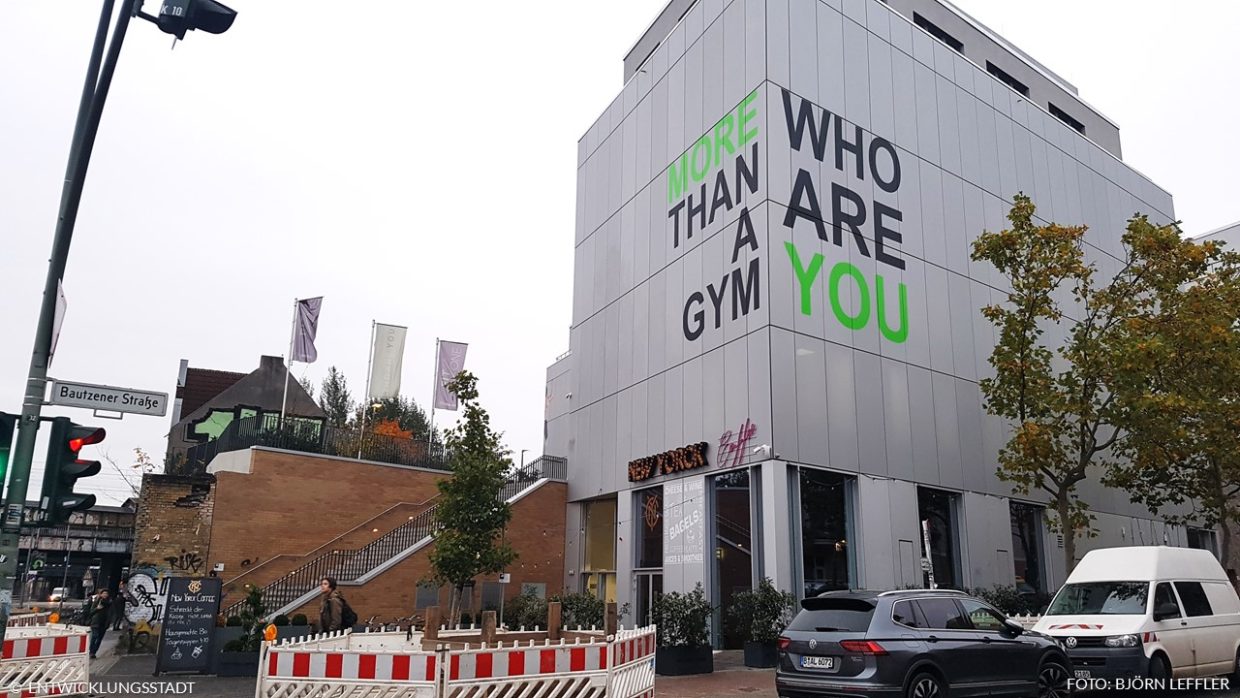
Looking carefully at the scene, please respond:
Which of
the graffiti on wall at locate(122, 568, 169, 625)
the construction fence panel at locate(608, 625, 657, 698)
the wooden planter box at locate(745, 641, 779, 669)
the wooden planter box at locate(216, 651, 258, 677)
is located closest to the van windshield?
the wooden planter box at locate(745, 641, 779, 669)

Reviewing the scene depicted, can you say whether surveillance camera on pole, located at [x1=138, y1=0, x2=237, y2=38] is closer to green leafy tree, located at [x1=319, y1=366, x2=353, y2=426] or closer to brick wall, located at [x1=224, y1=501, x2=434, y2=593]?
brick wall, located at [x1=224, y1=501, x2=434, y2=593]

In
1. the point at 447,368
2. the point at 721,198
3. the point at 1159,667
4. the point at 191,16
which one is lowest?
the point at 1159,667

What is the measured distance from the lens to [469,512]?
75.3 ft

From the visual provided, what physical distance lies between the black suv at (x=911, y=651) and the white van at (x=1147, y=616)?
3.56 ft

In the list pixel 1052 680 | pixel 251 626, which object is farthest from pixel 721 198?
pixel 1052 680

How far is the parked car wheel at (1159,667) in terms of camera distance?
1173cm

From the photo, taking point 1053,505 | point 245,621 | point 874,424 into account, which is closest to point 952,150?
point 874,424

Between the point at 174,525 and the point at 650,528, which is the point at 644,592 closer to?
the point at 650,528

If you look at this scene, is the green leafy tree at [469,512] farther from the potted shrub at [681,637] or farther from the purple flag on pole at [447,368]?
the purple flag on pole at [447,368]

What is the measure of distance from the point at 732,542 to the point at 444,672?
1488 cm

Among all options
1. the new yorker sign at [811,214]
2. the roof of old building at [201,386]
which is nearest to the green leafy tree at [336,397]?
the roof of old building at [201,386]

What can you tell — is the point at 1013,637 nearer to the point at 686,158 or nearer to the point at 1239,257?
the point at 1239,257

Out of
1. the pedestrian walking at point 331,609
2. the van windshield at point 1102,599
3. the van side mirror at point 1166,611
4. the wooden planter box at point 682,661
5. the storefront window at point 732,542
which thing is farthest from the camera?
the storefront window at point 732,542

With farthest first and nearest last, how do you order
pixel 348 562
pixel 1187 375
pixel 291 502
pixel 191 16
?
pixel 291 502 < pixel 348 562 < pixel 1187 375 < pixel 191 16
